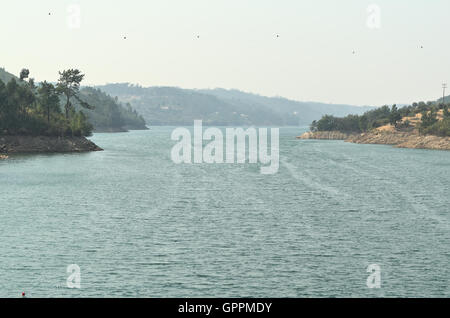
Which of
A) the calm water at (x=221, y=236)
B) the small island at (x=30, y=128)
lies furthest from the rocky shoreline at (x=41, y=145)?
the calm water at (x=221, y=236)

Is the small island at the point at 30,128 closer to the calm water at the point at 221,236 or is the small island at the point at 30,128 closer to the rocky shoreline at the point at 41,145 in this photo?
the rocky shoreline at the point at 41,145

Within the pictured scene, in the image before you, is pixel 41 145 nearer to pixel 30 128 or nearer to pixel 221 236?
pixel 30 128

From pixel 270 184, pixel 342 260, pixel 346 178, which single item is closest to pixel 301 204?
pixel 270 184

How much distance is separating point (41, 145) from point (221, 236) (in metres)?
138

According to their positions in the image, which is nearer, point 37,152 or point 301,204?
point 301,204

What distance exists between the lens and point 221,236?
2281 inches

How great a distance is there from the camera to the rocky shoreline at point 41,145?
17462 centimetres

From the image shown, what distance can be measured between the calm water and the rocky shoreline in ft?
215

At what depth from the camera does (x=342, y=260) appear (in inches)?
1919

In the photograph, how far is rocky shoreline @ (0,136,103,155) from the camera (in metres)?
175

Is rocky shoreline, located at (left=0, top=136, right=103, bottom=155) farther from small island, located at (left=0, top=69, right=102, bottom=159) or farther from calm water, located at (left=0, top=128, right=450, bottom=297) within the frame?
calm water, located at (left=0, top=128, right=450, bottom=297)

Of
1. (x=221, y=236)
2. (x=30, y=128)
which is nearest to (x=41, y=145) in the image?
(x=30, y=128)
